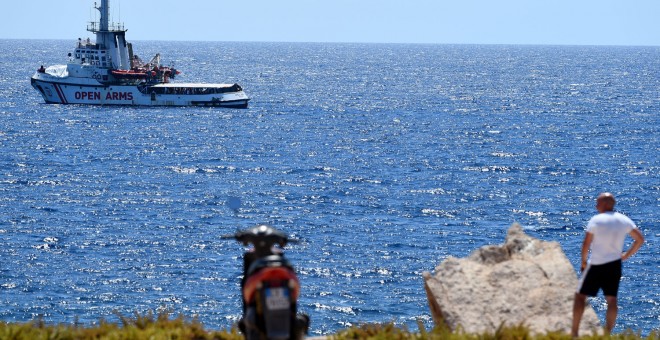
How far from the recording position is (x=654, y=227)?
55.2 m

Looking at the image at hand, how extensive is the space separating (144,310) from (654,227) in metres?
30.6

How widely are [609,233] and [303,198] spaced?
52.6 m

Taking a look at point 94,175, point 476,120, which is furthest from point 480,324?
point 476,120

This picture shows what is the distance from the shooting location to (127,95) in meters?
120

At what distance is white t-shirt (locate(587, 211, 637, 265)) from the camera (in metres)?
12.3

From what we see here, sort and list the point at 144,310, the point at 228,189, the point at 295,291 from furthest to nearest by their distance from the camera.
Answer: the point at 228,189 < the point at 144,310 < the point at 295,291

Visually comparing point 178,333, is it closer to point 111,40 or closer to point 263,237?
point 263,237

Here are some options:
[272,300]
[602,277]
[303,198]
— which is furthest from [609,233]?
[303,198]

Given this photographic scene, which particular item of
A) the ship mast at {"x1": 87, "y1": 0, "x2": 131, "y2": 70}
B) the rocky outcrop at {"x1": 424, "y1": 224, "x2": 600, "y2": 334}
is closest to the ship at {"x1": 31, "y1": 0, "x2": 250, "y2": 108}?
the ship mast at {"x1": 87, "y1": 0, "x2": 131, "y2": 70}

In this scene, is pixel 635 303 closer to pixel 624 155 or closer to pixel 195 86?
pixel 624 155

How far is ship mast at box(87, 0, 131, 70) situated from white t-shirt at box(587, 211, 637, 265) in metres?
106

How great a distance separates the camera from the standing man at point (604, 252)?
12.3m

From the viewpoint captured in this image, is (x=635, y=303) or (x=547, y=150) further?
(x=547, y=150)

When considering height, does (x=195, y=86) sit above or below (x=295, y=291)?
below
